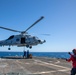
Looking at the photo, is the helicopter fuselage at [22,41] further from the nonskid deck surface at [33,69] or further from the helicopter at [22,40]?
the nonskid deck surface at [33,69]

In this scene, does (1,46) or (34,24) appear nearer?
(34,24)

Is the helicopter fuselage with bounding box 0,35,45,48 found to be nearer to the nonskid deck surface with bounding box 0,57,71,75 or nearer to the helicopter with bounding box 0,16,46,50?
the helicopter with bounding box 0,16,46,50

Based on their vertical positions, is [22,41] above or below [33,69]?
above

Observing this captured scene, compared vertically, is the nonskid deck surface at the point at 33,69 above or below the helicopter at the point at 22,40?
below

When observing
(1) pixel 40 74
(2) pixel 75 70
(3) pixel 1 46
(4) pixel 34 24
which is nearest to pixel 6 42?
(3) pixel 1 46

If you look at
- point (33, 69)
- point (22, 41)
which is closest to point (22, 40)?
point (22, 41)

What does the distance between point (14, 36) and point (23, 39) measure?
8.11 ft

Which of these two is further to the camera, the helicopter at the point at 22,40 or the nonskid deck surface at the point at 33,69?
the helicopter at the point at 22,40

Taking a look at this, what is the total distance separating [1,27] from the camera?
4319 cm

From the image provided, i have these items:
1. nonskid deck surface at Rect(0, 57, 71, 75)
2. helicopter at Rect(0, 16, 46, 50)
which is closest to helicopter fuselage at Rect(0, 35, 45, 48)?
helicopter at Rect(0, 16, 46, 50)

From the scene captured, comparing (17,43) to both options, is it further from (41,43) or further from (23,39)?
(41,43)

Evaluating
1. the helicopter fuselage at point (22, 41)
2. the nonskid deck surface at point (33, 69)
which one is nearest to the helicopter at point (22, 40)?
the helicopter fuselage at point (22, 41)

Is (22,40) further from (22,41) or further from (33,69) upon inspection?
(33,69)

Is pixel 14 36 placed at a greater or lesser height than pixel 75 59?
greater
